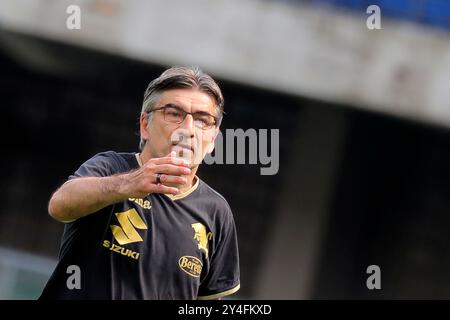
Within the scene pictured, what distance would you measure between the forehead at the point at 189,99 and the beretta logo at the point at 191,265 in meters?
0.53

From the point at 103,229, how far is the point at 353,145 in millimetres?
14884

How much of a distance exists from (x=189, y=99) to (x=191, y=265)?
0.59 meters

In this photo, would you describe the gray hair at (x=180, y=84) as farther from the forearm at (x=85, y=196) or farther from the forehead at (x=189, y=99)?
the forearm at (x=85, y=196)

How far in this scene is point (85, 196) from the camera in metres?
3.13

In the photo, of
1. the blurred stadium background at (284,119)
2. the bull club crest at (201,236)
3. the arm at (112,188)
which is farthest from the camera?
the blurred stadium background at (284,119)

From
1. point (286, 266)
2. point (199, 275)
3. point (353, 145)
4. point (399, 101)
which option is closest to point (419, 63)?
point (399, 101)

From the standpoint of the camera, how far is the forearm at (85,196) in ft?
10.1

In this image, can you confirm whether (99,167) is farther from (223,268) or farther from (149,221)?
(223,268)

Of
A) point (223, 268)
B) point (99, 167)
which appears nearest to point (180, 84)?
point (99, 167)

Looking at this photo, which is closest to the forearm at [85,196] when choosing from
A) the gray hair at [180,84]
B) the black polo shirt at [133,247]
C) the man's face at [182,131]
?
the black polo shirt at [133,247]

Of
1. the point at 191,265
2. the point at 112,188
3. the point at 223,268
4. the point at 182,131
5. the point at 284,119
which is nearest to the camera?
the point at 112,188

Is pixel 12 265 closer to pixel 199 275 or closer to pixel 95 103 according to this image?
pixel 95 103

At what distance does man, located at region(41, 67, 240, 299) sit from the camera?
328cm
